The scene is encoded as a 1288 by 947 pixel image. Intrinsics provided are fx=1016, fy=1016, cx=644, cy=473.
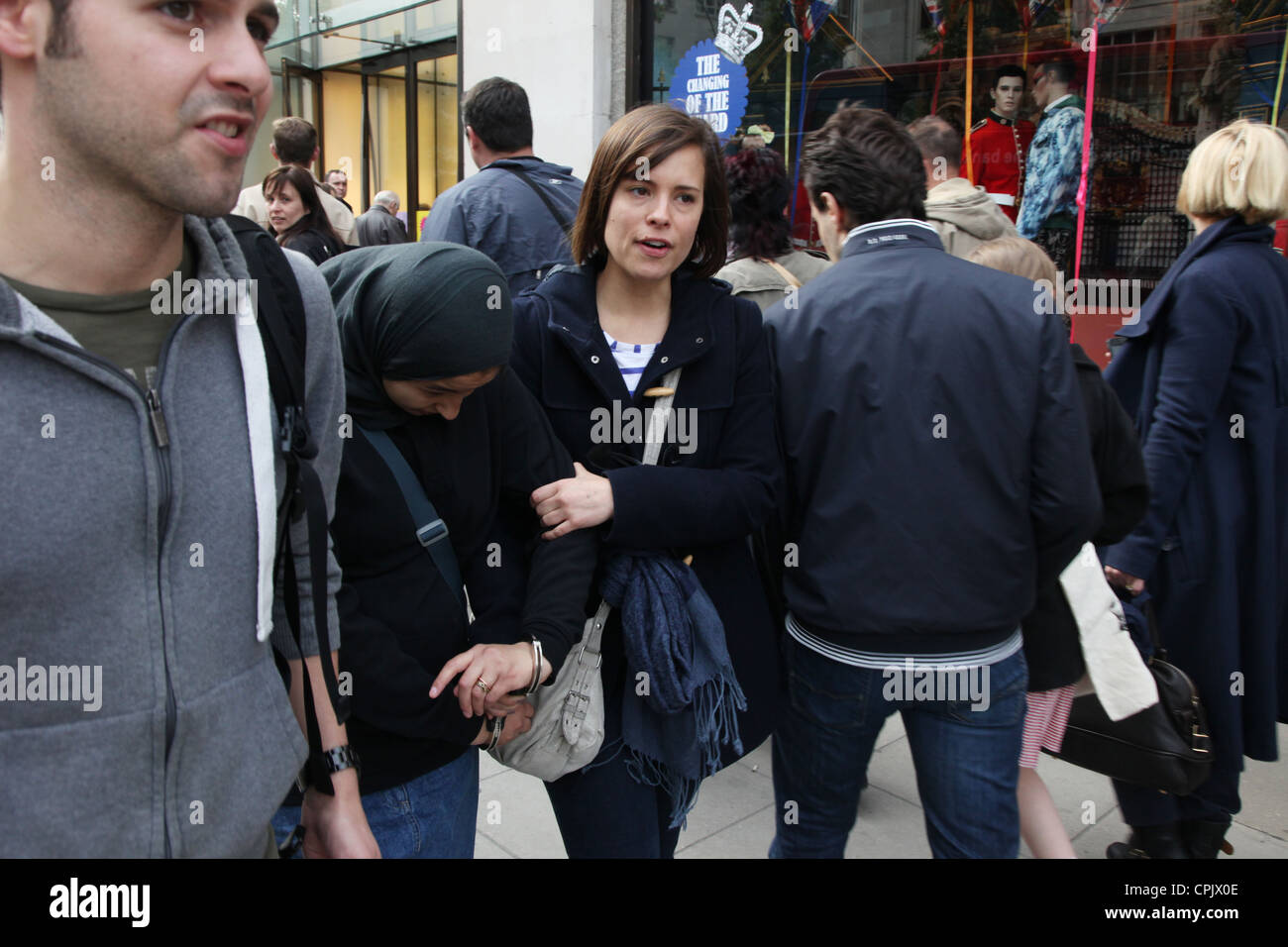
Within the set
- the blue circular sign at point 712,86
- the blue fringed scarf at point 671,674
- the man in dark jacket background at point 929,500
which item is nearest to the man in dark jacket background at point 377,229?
the blue circular sign at point 712,86

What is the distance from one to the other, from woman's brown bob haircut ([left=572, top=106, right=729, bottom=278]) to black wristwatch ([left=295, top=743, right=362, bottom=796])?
Answer: 1.37 m

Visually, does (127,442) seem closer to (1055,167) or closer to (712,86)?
(1055,167)

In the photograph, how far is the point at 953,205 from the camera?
4188 mm

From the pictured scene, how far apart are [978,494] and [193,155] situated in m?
1.73

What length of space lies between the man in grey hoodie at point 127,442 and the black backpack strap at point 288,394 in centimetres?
6

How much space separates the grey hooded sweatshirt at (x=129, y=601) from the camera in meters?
1.16

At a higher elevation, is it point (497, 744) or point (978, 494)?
point (978, 494)

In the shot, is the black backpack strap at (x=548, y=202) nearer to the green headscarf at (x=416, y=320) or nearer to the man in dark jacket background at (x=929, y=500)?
the man in dark jacket background at (x=929, y=500)

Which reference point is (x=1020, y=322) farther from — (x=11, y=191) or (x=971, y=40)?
(x=971, y=40)

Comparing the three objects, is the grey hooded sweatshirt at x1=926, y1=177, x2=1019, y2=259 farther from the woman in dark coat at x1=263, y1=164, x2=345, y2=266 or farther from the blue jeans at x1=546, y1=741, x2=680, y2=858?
the woman in dark coat at x1=263, y1=164, x2=345, y2=266

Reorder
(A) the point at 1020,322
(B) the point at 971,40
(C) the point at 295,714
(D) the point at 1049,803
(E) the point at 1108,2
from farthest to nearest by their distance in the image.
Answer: (B) the point at 971,40 < (E) the point at 1108,2 < (D) the point at 1049,803 < (A) the point at 1020,322 < (C) the point at 295,714

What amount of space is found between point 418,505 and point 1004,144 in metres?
5.28

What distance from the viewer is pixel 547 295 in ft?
7.98

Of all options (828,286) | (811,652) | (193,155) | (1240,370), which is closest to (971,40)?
(1240,370)
